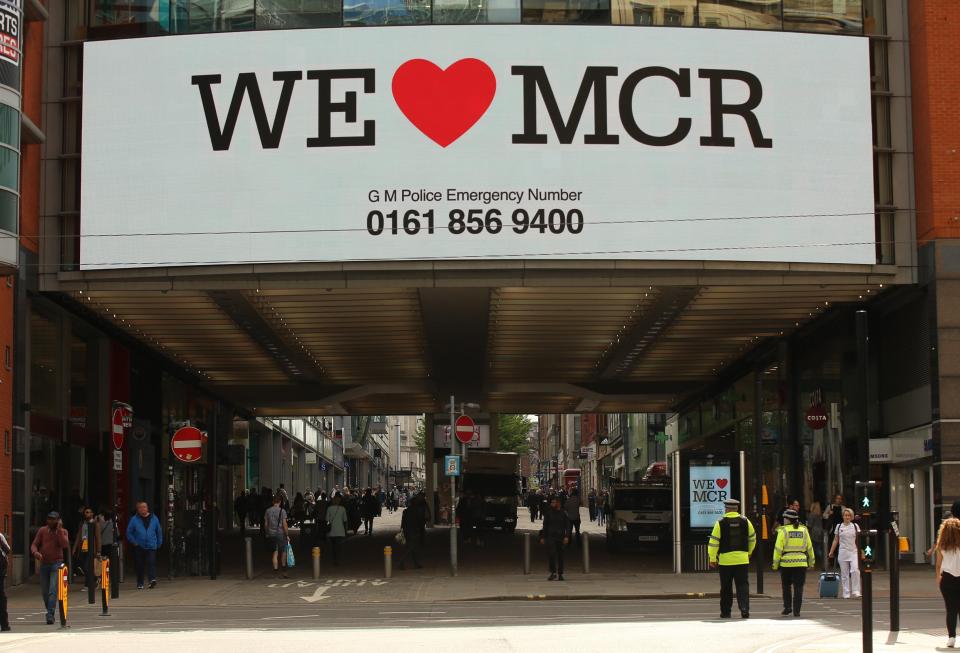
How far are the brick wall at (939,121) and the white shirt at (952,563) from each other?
16469 millimetres

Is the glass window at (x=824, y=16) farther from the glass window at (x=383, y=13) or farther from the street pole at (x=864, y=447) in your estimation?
the street pole at (x=864, y=447)

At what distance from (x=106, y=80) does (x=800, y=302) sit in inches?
686

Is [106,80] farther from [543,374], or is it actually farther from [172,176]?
[543,374]

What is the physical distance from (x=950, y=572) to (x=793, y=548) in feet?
18.0

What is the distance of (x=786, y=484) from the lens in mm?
40562

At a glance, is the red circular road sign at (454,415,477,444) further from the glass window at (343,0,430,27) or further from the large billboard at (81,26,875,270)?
the glass window at (343,0,430,27)

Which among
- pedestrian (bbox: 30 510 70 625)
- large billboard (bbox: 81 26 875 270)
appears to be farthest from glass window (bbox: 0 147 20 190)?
pedestrian (bbox: 30 510 70 625)

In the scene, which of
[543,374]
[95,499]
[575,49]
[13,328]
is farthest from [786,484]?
[13,328]

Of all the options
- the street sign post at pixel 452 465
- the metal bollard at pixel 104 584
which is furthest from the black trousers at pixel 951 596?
the street sign post at pixel 452 465

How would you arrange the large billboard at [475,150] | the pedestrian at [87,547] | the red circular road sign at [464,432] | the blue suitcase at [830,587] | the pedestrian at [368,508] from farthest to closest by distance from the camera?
the pedestrian at [368,508] → the red circular road sign at [464,432] → the large billboard at [475,150] → the pedestrian at [87,547] → the blue suitcase at [830,587]

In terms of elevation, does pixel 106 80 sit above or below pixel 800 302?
above

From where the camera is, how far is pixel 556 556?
94.8 ft

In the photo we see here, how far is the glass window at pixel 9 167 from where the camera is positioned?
2694 centimetres

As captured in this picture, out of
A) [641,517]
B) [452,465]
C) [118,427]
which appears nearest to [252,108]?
[118,427]
